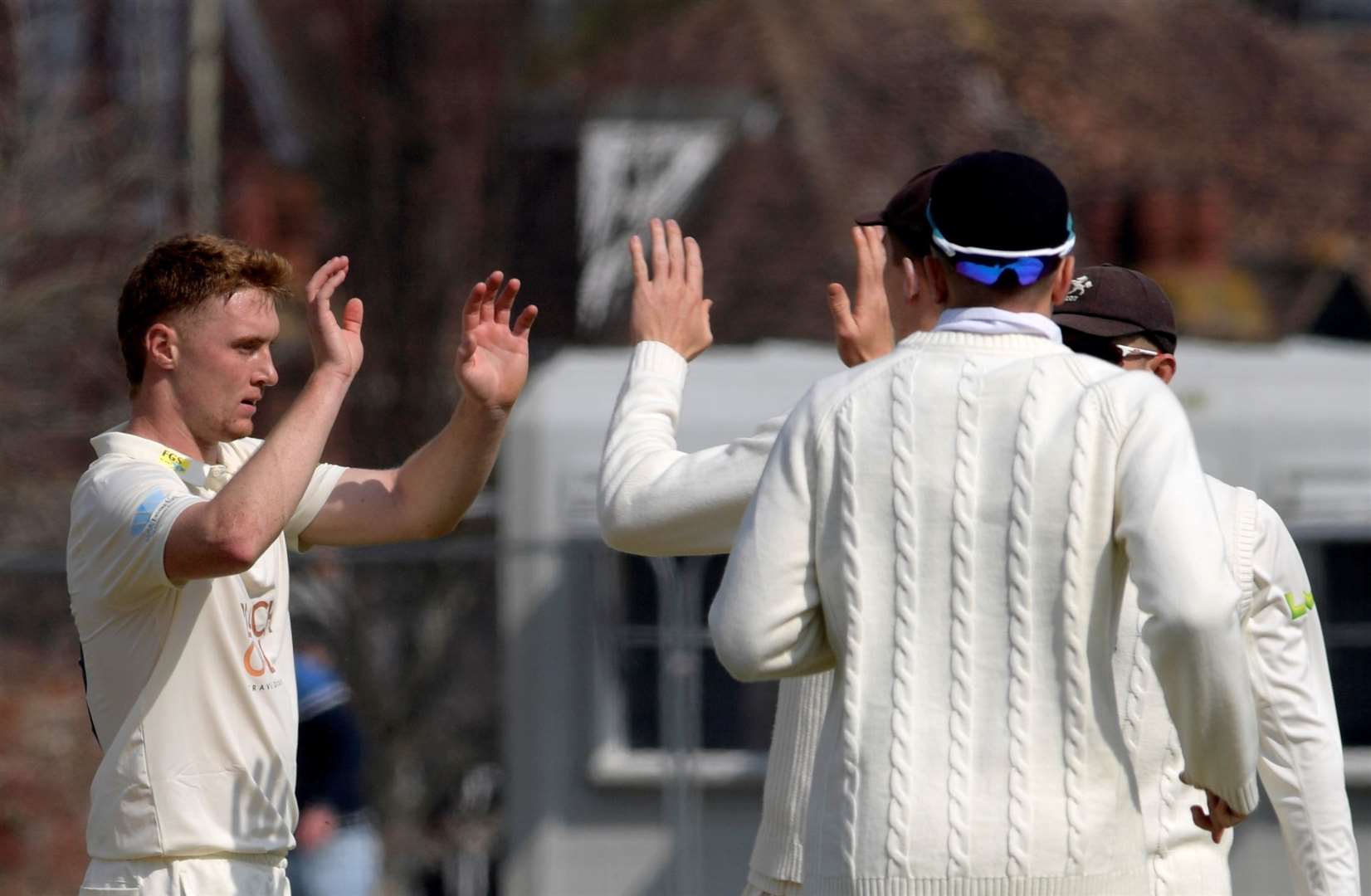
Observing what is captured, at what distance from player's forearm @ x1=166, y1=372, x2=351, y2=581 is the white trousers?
1.52 ft

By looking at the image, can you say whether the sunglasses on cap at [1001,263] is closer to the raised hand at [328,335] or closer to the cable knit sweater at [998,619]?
the cable knit sweater at [998,619]

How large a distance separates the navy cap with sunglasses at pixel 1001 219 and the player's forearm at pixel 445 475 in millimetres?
1141

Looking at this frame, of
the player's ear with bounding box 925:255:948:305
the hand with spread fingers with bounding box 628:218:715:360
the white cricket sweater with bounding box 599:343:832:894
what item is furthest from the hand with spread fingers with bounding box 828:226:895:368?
the player's ear with bounding box 925:255:948:305

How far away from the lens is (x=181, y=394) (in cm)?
334

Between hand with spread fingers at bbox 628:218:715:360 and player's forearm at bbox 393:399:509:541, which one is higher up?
hand with spread fingers at bbox 628:218:715:360

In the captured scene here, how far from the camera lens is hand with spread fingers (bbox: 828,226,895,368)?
3.50 metres

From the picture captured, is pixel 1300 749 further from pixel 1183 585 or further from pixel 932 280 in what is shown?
pixel 932 280

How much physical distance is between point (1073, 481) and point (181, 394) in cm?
155

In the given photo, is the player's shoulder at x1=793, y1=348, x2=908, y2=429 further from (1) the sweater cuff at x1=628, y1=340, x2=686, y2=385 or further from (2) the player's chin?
(2) the player's chin

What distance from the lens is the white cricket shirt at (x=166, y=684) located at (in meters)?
3.15

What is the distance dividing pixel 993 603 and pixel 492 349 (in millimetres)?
1311

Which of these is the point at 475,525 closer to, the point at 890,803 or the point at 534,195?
the point at 534,195

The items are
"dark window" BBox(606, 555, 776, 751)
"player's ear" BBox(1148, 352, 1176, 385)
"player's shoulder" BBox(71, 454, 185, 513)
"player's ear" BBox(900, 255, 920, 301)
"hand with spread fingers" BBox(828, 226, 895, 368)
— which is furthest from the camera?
"dark window" BBox(606, 555, 776, 751)

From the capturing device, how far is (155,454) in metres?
3.30
